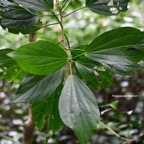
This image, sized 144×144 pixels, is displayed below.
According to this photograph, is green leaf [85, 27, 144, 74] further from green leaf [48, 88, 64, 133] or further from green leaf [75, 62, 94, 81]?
green leaf [48, 88, 64, 133]

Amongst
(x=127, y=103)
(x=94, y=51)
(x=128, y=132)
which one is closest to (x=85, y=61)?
(x=94, y=51)

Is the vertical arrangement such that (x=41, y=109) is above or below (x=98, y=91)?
above

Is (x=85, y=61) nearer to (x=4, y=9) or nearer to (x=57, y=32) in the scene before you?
(x=4, y=9)

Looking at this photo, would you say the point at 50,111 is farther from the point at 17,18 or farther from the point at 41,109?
the point at 17,18

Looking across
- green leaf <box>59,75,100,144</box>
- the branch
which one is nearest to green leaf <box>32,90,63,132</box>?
green leaf <box>59,75,100,144</box>

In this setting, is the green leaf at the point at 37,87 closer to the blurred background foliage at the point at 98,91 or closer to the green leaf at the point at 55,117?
the green leaf at the point at 55,117

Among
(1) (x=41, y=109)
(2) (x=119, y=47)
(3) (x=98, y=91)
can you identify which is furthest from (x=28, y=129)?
(3) (x=98, y=91)
